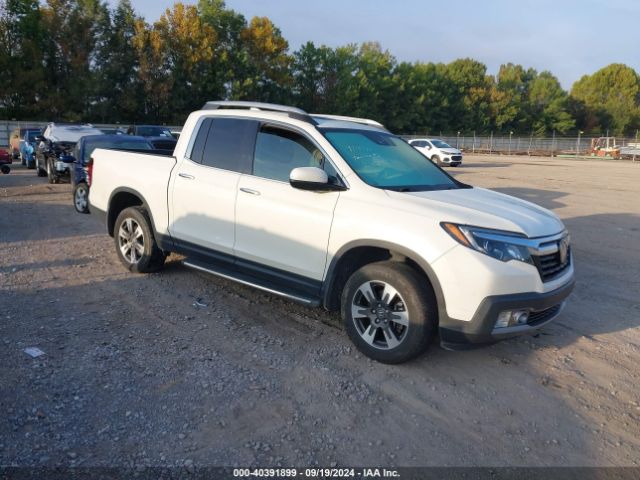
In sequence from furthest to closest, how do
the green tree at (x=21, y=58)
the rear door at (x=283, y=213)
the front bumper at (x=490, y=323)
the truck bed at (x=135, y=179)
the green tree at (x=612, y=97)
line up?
the green tree at (x=612, y=97), the green tree at (x=21, y=58), the truck bed at (x=135, y=179), the rear door at (x=283, y=213), the front bumper at (x=490, y=323)

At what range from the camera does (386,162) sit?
4930 mm

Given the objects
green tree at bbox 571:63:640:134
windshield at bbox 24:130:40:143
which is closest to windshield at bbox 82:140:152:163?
windshield at bbox 24:130:40:143

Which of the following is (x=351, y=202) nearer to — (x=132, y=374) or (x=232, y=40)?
(x=132, y=374)

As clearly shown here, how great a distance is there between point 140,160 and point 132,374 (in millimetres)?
2976

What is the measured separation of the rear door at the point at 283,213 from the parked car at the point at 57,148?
35.5 ft

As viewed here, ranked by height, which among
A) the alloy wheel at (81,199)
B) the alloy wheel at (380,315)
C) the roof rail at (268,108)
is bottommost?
the alloy wheel at (380,315)

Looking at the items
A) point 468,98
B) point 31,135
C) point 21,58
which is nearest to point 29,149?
point 31,135

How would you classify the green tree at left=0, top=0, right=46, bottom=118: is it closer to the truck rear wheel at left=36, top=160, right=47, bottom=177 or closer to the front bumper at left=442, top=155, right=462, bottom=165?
the truck rear wheel at left=36, top=160, right=47, bottom=177

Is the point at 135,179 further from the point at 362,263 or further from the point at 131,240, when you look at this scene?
the point at 362,263

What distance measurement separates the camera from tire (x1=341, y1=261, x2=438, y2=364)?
393 cm

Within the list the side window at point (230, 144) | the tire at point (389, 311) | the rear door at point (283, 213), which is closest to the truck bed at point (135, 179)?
the side window at point (230, 144)

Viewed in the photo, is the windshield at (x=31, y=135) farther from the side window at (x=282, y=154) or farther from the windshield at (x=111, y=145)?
the side window at (x=282, y=154)

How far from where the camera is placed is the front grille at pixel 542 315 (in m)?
3.99

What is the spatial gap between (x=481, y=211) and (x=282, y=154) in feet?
6.15
